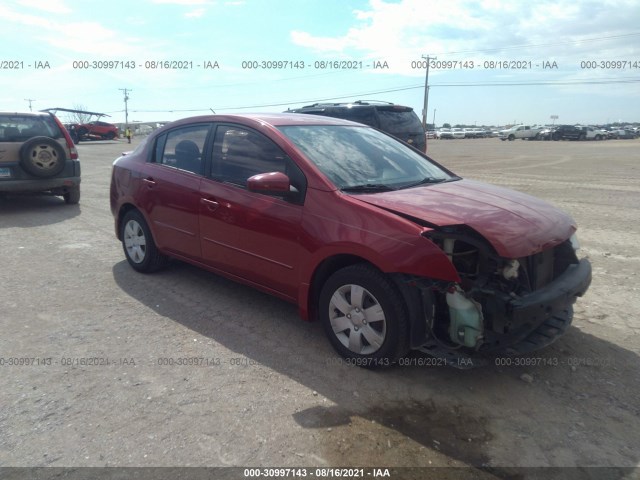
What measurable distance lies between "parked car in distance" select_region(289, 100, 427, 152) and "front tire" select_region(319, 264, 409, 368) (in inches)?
308

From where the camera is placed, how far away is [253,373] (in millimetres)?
3412

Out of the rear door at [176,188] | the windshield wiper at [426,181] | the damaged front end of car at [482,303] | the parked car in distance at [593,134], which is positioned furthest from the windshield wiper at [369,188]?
the parked car in distance at [593,134]

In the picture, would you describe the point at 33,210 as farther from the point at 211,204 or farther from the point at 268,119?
the point at 268,119

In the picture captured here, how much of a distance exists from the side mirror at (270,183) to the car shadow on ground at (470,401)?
3.90ft

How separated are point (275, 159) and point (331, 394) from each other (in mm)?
1836

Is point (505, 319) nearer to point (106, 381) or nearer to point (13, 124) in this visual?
point (106, 381)

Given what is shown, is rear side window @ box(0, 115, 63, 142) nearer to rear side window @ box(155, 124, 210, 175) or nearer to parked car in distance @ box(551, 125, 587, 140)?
rear side window @ box(155, 124, 210, 175)

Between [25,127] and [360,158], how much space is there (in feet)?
23.4

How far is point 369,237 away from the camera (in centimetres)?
325

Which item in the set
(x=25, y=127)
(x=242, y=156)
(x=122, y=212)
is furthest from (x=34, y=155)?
(x=242, y=156)

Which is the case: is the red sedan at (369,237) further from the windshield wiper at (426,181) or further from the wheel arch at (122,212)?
the wheel arch at (122,212)

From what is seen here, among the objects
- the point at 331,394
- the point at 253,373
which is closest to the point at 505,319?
the point at 331,394

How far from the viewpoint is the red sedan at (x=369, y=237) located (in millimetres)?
3105

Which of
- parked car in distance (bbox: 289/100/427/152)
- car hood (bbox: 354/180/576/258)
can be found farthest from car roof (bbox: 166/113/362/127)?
parked car in distance (bbox: 289/100/427/152)
